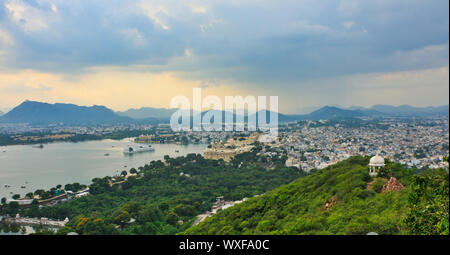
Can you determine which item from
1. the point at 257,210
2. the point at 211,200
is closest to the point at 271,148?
the point at 211,200

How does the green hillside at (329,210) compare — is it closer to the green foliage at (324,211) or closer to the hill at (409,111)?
the green foliage at (324,211)

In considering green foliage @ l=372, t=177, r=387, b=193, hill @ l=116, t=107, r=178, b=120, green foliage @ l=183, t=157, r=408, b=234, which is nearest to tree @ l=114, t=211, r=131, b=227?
green foliage @ l=183, t=157, r=408, b=234

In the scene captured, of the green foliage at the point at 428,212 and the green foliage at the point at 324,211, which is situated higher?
the green foliage at the point at 428,212

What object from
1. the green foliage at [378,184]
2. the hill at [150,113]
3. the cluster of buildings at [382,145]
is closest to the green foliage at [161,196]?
the cluster of buildings at [382,145]

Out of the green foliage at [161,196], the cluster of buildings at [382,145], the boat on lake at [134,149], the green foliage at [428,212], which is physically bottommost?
the green foliage at [161,196]

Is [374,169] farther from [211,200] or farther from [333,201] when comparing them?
[211,200]

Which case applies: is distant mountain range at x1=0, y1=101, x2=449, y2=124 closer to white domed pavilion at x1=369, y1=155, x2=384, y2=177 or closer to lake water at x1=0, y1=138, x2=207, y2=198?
lake water at x1=0, y1=138, x2=207, y2=198

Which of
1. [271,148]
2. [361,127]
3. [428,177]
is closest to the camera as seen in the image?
[428,177]

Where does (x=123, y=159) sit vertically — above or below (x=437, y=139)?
below
